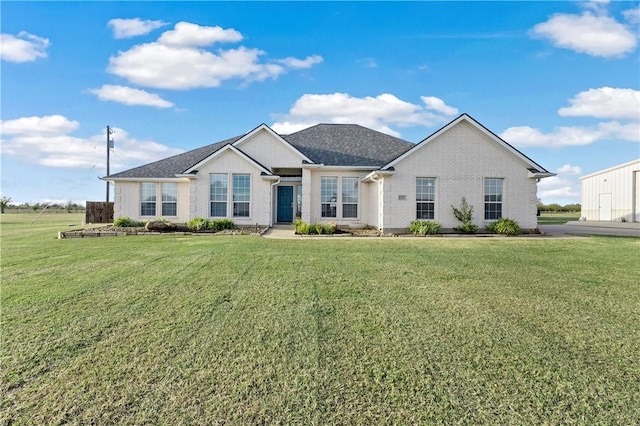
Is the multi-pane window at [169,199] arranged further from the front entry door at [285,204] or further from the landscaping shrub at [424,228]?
the landscaping shrub at [424,228]

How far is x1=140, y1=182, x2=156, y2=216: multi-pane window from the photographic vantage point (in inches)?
788

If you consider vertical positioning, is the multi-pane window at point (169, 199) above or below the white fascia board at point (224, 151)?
below

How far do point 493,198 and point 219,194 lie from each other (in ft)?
43.6

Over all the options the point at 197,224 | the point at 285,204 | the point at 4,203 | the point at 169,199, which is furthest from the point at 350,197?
the point at 4,203

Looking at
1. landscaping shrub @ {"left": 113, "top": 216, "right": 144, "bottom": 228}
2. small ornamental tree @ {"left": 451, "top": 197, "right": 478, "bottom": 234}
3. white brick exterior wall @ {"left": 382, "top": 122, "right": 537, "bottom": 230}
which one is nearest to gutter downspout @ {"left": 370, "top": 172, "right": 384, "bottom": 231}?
white brick exterior wall @ {"left": 382, "top": 122, "right": 537, "bottom": 230}

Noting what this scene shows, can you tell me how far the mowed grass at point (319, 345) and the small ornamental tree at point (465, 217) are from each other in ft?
27.0

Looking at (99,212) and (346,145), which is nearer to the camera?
(346,145)

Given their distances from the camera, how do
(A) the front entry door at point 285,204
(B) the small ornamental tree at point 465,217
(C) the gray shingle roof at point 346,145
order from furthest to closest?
(A) the front entry door at point 285,204, (C) the gray shingle roof at point 346,145, (B) the small ornamental tree at point 465,217

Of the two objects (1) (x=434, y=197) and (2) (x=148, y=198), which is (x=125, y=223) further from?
(1) (x=434, y=197)

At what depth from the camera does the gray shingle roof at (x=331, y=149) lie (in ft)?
64.9

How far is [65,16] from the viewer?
39.3 ft

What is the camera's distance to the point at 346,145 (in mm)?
21500

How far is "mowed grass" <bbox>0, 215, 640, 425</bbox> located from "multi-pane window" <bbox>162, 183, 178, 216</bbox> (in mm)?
12219

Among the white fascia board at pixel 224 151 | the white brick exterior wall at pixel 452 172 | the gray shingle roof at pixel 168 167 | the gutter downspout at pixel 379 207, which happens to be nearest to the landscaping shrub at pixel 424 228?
the white brick exterior wall at pixel 452 172
